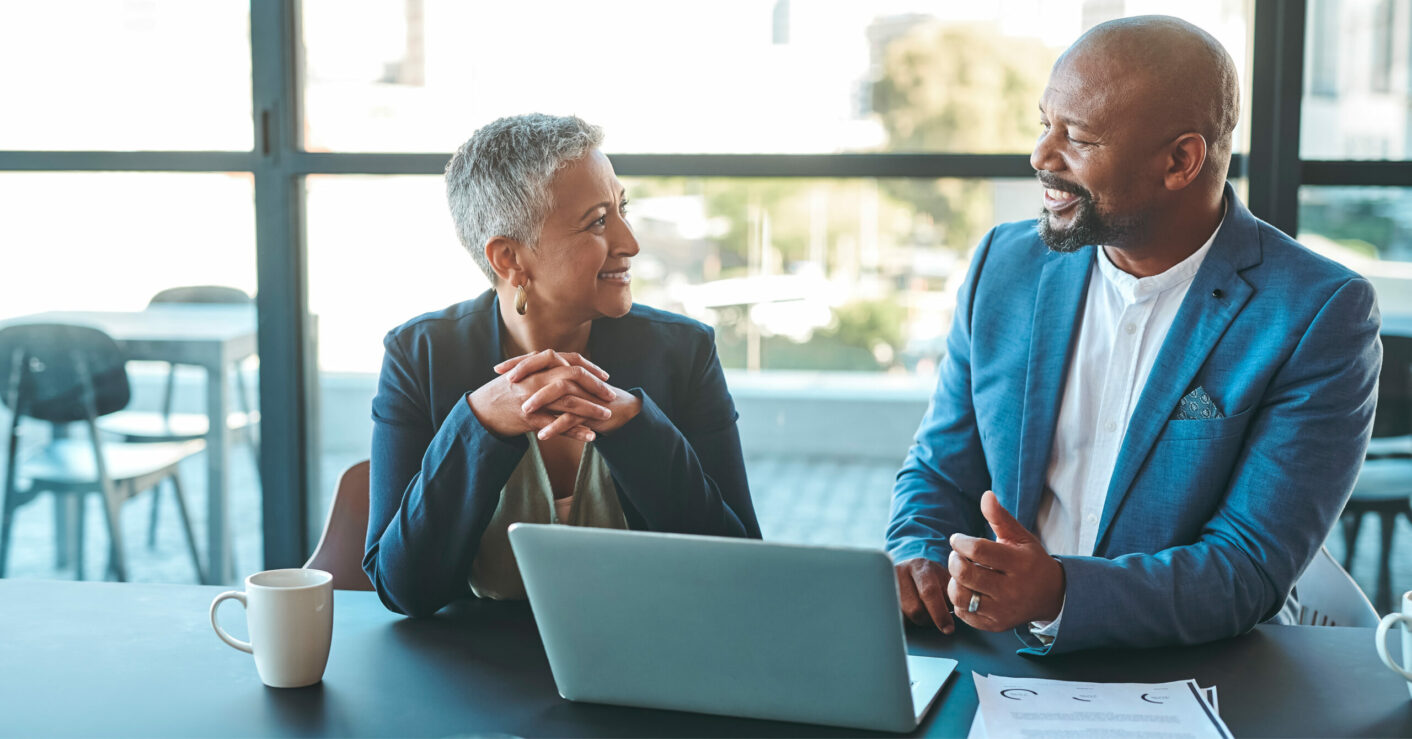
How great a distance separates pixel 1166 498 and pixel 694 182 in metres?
1.47

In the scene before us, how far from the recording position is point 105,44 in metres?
2.95

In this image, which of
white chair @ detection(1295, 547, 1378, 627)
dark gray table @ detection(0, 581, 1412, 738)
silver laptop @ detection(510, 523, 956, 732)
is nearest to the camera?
silver laptop @ detection(510, 523, 956, 732)

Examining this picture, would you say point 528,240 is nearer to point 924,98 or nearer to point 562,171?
point 562,171

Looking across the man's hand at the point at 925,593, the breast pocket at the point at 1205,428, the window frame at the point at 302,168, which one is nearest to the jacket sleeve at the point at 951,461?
the man's hand at the point at 925,593

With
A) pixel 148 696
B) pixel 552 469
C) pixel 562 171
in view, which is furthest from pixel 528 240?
pixel 148 696

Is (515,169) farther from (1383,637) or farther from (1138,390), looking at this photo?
(1383,637)

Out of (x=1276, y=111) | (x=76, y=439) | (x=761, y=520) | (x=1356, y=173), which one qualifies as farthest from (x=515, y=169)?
(x=76, y=439)

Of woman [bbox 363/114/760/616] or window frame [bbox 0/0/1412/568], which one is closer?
woman [bbox 363/114/760/616]

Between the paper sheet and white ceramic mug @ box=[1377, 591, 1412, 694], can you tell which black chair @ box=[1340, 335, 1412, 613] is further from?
the paper sheet

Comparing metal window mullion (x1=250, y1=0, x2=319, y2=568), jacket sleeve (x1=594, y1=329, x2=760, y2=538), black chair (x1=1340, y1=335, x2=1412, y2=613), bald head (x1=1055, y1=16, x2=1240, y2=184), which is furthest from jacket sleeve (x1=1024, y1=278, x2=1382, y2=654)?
metal window mullion (x1=250, y1=0, x2=319, y2=568)

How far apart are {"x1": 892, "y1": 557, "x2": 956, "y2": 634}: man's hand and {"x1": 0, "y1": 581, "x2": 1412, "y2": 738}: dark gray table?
3cm

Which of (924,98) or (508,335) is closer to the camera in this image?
(508,335)

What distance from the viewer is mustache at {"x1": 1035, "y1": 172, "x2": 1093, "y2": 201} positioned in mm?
1753

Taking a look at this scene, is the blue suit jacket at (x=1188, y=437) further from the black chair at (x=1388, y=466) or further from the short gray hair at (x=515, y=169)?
the black chair at (x=1388, y=466)
